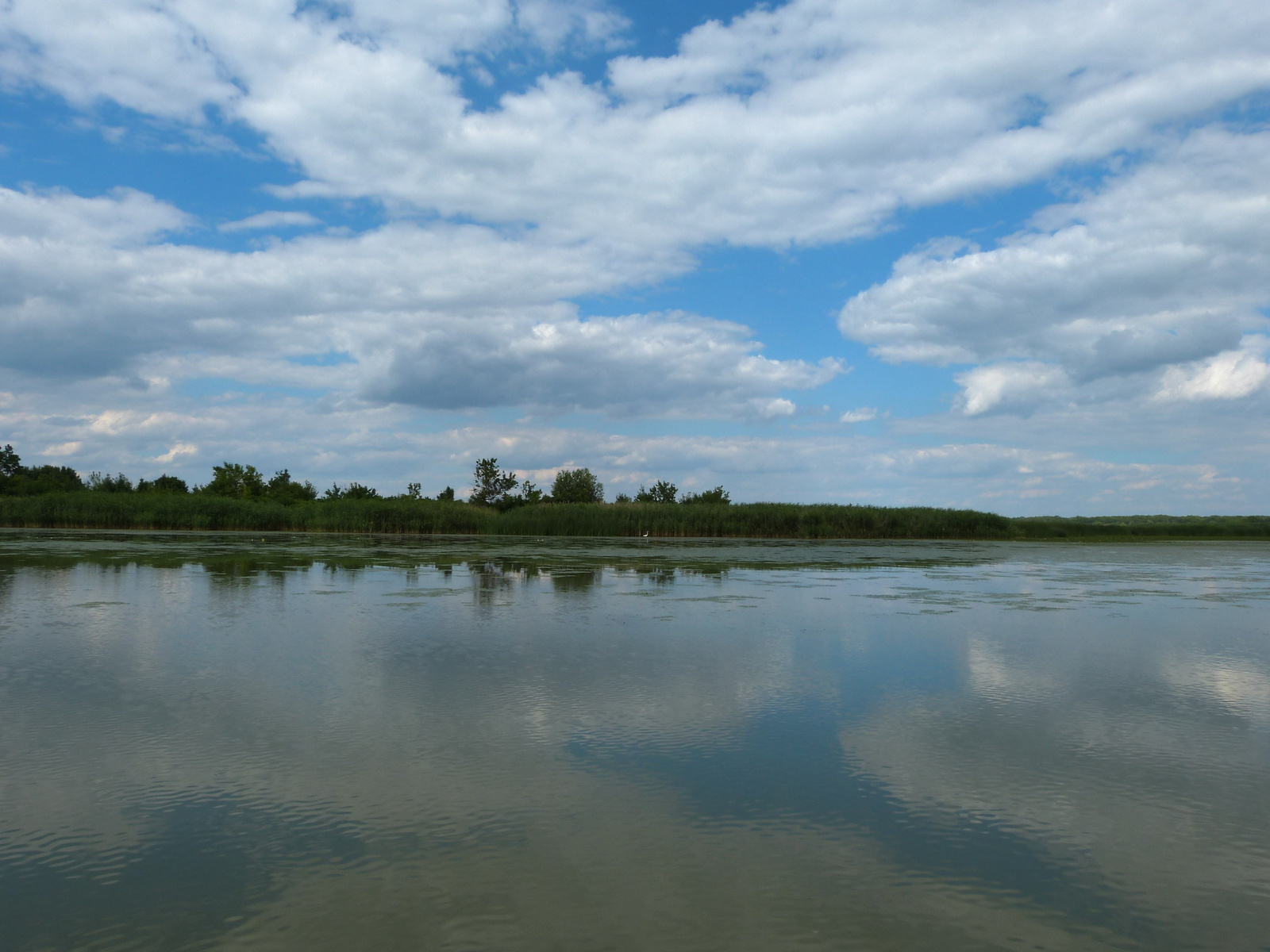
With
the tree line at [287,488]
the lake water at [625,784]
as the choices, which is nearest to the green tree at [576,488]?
the tree line at [287,488]

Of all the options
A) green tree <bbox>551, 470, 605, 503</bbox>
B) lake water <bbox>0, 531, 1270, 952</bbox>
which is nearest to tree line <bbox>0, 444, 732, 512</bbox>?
green tree <bbox>551, 470, 605, 503</bbox>

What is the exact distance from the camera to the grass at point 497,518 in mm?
41500

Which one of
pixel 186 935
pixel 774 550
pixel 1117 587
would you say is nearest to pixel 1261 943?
pixel 186 935

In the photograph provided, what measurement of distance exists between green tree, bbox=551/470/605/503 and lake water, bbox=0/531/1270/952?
55.3 metres

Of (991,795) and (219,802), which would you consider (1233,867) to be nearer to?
(991,795)

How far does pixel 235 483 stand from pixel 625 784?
64.9 m

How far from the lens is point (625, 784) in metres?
4.21

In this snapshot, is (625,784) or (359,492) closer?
(625,784)

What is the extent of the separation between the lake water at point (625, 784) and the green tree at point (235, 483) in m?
56.3

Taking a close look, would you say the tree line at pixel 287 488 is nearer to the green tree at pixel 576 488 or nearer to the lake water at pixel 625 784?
the green tree at pixel 576 488

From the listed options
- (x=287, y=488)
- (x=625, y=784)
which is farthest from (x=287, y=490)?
(x=625, y=784)

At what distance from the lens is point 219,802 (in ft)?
12.7

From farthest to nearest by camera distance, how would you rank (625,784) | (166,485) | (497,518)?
(166,485)
(497,518)
(625,784)

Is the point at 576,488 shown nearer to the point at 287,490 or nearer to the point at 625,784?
the point at 287,490
